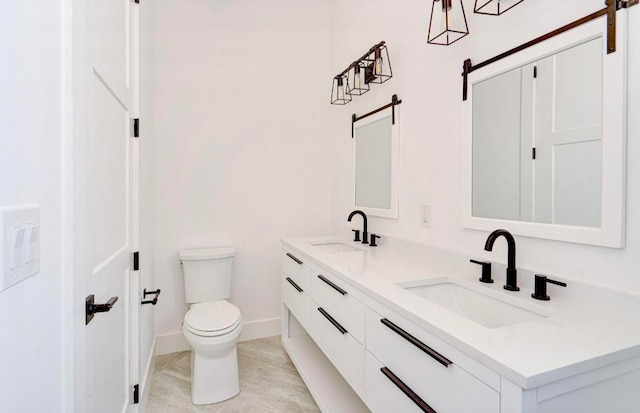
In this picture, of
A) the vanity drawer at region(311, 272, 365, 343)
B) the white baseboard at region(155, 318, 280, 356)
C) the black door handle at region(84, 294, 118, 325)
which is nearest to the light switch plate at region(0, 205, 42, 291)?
the black door handle at region(84, 294, 118, 325)

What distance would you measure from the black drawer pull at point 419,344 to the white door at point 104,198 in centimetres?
88

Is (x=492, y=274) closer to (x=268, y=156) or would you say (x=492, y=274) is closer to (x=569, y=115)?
(x=569, y=115)

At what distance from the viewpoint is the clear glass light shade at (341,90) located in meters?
2.54

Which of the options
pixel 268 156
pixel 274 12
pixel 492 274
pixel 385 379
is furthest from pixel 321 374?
pixel 274 12

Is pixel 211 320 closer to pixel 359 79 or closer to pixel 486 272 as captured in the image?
pixel 486 272

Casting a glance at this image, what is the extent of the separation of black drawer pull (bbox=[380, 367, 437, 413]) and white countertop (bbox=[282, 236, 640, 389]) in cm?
22

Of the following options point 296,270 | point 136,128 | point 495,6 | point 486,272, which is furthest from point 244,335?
point 495,6

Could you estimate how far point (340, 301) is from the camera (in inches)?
59.3

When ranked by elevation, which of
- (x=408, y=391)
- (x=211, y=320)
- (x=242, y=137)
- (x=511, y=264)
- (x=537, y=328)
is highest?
(x=242, y=137)

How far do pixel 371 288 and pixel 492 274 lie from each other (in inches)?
20.9

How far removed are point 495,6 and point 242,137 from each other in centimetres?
195

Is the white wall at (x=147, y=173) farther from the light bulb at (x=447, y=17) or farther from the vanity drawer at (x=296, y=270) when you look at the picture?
the light bulb at (x=447, y=17)

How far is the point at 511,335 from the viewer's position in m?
0.83

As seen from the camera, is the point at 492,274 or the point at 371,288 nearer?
the point at 371,288
